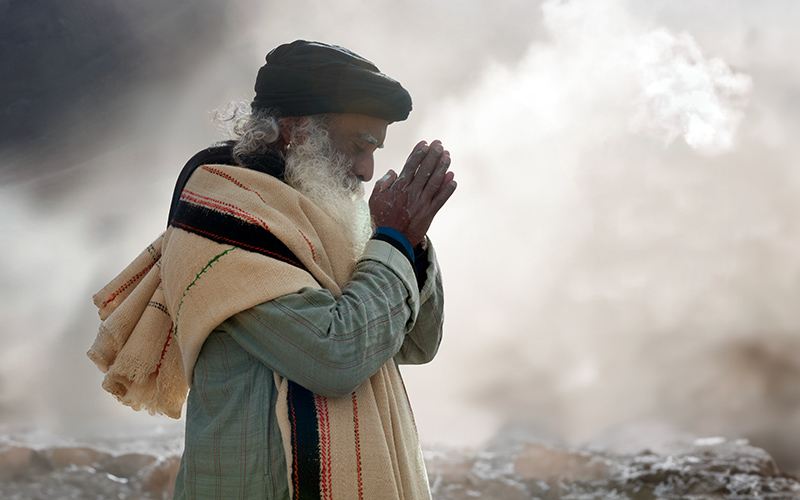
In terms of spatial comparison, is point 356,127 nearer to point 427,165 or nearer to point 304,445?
point 427,165

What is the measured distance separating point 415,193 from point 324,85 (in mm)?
396

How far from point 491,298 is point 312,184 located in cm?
453

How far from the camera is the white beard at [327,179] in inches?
59.8

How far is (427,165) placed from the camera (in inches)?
59.0

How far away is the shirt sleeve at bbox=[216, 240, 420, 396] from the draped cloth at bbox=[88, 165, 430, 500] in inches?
1.8

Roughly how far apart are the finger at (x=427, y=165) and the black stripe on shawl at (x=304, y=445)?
0.56 meters

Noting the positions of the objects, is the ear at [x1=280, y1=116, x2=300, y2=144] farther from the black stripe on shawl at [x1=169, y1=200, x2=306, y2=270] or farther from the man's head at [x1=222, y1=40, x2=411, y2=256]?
the black stripe on shawl at [x1=169, y1=200, x2=306, y2=270]

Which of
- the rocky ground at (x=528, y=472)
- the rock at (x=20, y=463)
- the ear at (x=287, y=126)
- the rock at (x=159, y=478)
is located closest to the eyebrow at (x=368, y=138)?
the ear at (x=287, y=126)

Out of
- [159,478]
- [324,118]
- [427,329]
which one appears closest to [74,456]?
[159,478]

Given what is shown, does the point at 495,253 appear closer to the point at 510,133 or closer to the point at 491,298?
the point at 491,298

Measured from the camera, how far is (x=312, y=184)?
152 centimetres

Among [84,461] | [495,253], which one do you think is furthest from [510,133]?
[84,461]

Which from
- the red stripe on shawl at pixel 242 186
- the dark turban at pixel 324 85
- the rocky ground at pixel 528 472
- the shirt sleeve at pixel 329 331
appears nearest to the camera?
the shirt sleeve at pixel 329 331

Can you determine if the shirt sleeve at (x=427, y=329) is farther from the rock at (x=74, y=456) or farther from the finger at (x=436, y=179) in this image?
the rock at (x=74, y=456)
